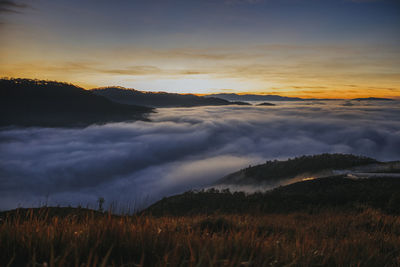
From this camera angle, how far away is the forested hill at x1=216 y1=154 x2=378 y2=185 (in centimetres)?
3887

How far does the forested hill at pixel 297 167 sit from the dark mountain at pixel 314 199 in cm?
1515

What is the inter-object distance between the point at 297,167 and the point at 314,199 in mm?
25922

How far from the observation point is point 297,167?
43250 mm

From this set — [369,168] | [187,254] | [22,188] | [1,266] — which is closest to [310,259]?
[187,254]

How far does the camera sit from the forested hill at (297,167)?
38.9 metres

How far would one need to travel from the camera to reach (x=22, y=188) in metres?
191

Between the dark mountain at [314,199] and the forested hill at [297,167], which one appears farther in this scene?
the forested hill at [297,167]

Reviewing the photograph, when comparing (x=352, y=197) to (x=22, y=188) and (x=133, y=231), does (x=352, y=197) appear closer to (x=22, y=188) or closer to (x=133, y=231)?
(x=133, y=231)

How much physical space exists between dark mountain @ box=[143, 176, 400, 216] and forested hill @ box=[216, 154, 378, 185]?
49.7ft

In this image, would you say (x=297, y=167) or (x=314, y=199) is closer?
(x=314, y=199)

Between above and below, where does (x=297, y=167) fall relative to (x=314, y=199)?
below

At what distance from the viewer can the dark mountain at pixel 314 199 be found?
14.7m

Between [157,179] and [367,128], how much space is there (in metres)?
160

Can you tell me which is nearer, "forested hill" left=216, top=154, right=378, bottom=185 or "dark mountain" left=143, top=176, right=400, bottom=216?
"dark mountain" left=143, top=176, right=400, bottom=216
